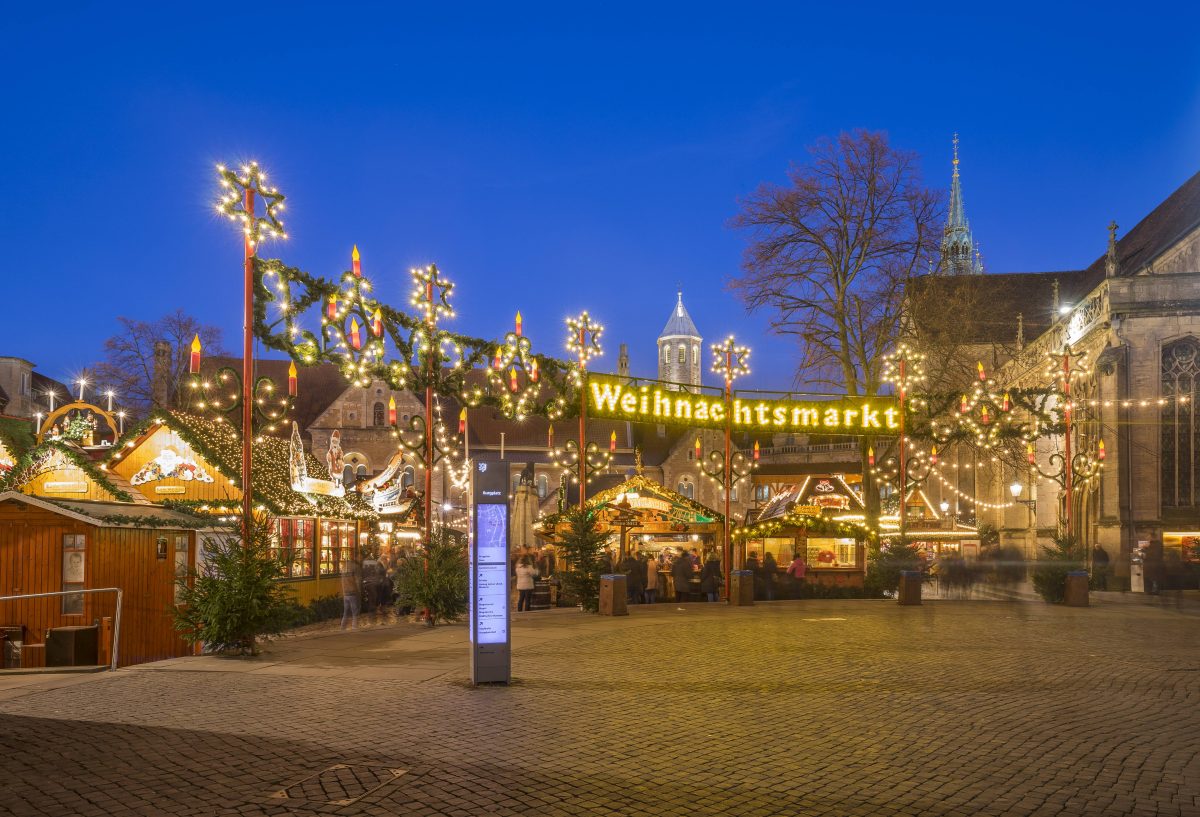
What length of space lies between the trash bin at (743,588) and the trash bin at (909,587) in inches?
132

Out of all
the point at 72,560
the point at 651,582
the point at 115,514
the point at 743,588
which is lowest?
the point at 651,582

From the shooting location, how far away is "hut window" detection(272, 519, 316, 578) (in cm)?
2258

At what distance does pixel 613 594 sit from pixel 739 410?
7117mm

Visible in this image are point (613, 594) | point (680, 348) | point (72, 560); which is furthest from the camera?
point (680, 348)

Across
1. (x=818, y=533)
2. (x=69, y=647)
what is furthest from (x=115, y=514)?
(x=818, y=533)

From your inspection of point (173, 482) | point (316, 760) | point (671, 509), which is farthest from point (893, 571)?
point (316, 760)

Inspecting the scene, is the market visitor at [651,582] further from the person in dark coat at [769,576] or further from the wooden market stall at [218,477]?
the wooden market stall at [218,477]

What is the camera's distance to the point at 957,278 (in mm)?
40250

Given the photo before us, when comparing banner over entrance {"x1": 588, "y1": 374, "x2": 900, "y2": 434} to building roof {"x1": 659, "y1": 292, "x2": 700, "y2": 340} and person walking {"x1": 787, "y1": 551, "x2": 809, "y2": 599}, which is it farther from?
building roof {"x1": 659, "y1": 292, "x2": 700, "y2": 340}

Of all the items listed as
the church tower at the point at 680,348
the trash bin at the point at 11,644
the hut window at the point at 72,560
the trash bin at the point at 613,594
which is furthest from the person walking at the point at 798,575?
the church tower at the point at 680,348

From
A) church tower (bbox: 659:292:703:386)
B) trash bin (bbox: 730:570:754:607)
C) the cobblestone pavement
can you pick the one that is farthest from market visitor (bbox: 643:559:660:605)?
church tower (bbox: 659:292:703:386)

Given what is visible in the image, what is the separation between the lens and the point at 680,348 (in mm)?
118125

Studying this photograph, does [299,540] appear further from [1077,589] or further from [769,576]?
[1077,589]

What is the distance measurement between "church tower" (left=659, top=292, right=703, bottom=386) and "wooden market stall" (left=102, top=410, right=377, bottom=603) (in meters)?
94.8
